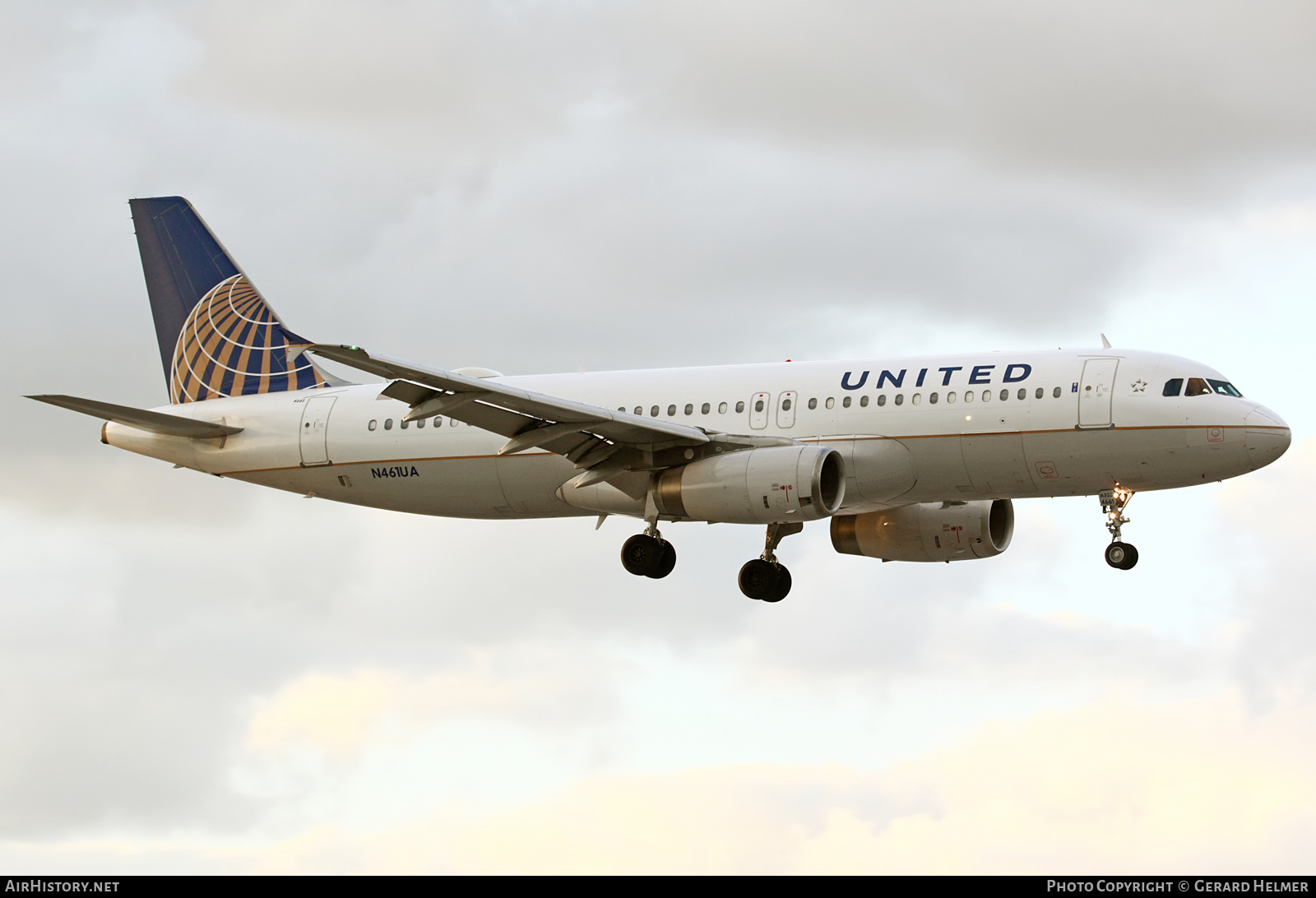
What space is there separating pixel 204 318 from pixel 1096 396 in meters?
24.1

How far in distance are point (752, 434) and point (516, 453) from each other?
5729 mm

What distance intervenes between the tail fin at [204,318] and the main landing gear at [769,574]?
480 inches

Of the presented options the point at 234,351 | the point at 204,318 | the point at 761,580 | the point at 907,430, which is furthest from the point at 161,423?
the point at 907,430

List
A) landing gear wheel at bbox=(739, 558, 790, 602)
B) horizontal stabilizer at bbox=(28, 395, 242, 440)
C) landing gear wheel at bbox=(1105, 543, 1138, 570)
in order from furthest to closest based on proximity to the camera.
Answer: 1. landing gear wheel at bbox=(739, 558, 790, 602)
2. horizontal stabilizer at bbox=(28, 395, 242, 440)
3. landing gear wheel at bbox=(1105, 543, 1138, 570)

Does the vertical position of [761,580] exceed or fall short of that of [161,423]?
it falls short

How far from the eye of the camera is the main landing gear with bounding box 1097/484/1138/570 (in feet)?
120

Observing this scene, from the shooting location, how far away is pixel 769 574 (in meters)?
41.4

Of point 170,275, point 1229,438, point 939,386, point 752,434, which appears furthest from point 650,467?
point 170,275

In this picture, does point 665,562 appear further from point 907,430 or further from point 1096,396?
point 1096,396

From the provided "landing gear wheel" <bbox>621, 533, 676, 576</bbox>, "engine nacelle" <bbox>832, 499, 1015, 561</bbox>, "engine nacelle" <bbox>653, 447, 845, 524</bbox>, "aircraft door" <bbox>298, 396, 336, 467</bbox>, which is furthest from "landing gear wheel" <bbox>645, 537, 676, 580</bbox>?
"aircraft door" <bbox>298, 396, 336, 467</bbox>

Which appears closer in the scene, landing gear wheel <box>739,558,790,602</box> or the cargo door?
the cargo door

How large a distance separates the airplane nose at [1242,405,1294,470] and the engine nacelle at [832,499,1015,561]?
7.95 metres

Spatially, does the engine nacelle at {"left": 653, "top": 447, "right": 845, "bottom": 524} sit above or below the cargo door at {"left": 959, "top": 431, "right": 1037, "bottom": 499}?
below

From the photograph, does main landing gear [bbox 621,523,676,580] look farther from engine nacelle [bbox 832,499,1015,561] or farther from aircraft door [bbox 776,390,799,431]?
engine nacelle [bbox 832,499,1015,561]
